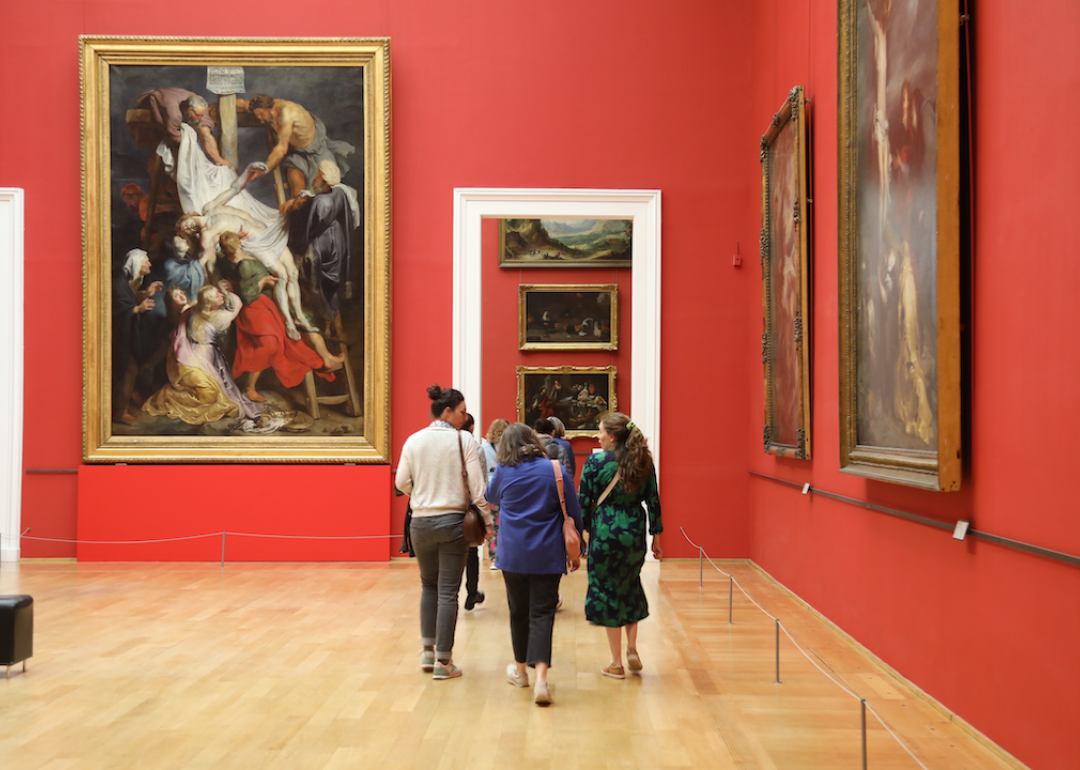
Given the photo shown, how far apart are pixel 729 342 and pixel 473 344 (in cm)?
376

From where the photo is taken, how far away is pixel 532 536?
21.5 feet

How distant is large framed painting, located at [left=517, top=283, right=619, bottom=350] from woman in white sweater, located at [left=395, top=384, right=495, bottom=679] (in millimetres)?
9863

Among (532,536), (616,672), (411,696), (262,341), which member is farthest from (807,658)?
(262,341)

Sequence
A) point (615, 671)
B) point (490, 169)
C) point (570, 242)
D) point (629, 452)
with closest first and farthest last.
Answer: point (629, 452)
point (615, 671)
point (490, 169)
point (570, 242)

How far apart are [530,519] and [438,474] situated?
0.92 meters

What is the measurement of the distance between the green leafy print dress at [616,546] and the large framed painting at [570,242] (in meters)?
10.3

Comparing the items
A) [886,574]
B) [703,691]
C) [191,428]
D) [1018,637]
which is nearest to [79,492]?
[191,428]

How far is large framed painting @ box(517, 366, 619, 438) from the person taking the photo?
658 inches

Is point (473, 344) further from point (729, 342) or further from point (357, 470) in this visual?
point (729, 342)

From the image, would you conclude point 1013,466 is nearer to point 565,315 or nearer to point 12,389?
point 565,315

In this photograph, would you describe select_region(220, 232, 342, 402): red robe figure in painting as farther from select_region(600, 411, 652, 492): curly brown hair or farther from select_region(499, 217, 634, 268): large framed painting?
select_region(600, 411, 652, 492): curly brown hair

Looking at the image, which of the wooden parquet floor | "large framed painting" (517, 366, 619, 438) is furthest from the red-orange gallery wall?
"large framed painting" (517, 366, 619, 438)

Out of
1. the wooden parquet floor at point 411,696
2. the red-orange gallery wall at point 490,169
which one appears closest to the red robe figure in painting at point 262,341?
the red-orange gallery wall at point 490,169

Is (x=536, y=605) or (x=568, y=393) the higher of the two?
(x=568, y=393)
